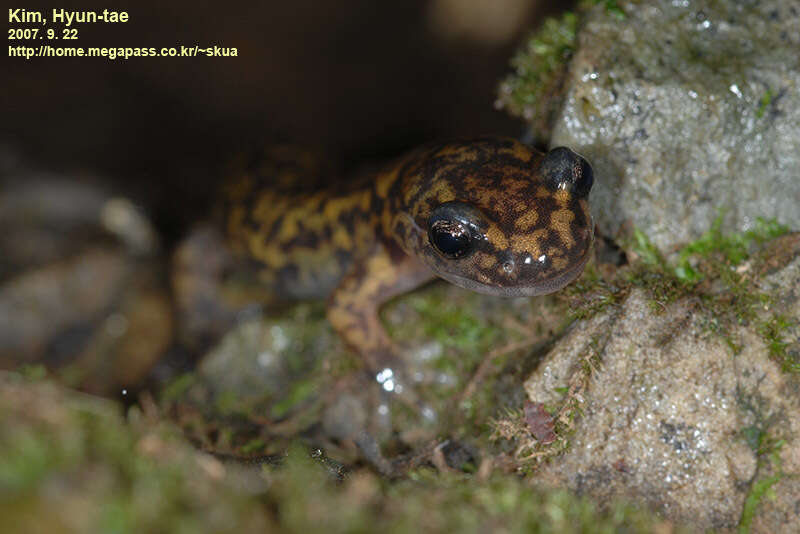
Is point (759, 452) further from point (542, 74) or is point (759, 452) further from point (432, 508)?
point (542, 74)

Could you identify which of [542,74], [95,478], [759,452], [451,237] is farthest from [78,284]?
[759,452]

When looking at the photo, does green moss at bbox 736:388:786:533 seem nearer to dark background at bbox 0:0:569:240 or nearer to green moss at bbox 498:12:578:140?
green moss at bbox 498:12:578:140

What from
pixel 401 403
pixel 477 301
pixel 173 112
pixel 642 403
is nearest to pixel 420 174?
pixel 477 301

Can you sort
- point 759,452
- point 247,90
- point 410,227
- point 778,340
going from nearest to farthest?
point 759,452
point 778,340
point 410,227
point 247,90

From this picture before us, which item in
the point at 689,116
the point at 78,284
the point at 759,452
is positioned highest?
the point at 689,116

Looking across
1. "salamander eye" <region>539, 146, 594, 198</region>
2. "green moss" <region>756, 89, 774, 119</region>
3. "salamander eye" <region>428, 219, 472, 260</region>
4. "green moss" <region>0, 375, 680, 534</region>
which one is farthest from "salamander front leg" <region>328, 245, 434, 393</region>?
"green moss" <region>756, 89, 774, 119</region>

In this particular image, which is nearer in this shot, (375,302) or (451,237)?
(451,237)

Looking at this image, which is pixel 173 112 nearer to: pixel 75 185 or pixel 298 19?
pixel 75 185

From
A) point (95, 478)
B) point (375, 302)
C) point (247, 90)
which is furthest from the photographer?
point (247, 90)
